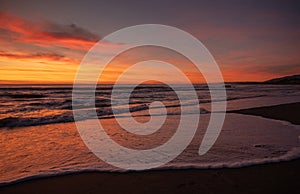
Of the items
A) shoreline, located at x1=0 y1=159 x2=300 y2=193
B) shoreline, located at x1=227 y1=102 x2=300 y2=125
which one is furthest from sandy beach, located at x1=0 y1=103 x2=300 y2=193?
shoreline, located at x1=227 y1=102 x2=300 y2=125

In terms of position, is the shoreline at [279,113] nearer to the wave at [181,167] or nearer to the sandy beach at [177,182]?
the wave at [181,167]

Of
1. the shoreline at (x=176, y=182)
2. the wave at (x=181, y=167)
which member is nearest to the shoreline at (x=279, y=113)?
the wave at (x=181, y=167)

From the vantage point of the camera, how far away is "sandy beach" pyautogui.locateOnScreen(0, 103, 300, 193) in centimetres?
351

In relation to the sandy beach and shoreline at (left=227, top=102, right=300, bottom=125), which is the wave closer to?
the sandy beach

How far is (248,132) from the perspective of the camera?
7.34 meters

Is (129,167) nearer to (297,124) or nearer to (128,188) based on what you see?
(128,188)

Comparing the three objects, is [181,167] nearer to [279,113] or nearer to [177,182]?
[177,182]

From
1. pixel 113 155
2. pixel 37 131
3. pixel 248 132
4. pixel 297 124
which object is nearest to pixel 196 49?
pixel 297 124

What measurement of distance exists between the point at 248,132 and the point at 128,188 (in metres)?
5.08

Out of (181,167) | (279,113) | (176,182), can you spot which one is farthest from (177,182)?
(279,113)

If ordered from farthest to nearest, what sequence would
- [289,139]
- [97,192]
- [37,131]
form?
[37,131]
[289,139]
[97,192]

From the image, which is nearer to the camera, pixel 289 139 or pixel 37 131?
pixel 289 139

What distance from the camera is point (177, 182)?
3754 millimetres

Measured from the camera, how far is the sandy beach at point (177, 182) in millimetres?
3514
